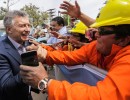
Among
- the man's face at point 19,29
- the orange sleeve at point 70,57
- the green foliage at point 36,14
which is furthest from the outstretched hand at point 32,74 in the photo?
the green foliage at point 36,14

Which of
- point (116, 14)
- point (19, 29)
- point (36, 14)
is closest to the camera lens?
point (116, 14)

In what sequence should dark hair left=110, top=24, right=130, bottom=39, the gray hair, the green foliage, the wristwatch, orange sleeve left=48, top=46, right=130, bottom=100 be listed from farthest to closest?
the green foliage, the gray hair, dark hair left=110, top=24, right=130, bottom=39, the wristwatch, orange sleeve left=48, top=46, right=130, bottom=100

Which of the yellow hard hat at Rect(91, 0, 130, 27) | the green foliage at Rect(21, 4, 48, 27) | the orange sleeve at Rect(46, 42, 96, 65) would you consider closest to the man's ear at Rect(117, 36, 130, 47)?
the yellow hard hat at Rect(91, 0, 130, 27)

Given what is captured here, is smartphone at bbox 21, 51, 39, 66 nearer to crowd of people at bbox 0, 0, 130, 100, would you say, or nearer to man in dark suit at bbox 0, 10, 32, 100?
crowd of people at bbox 0, 0, 130, 100

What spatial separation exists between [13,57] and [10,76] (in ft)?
0.94

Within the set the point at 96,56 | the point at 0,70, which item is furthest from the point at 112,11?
the point at 0,70

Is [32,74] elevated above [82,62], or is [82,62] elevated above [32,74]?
[32,74]

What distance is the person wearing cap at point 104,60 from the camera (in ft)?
5.40

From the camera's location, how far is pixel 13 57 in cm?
292

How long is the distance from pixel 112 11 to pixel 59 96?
0.85m

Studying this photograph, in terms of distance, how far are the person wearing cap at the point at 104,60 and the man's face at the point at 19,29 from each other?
53 centimetres

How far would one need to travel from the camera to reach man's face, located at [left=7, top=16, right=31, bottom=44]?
344 centimetres

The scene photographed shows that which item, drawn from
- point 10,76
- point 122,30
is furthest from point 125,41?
point 10,76

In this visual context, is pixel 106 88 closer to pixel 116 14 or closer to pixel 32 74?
pixel 32 74
